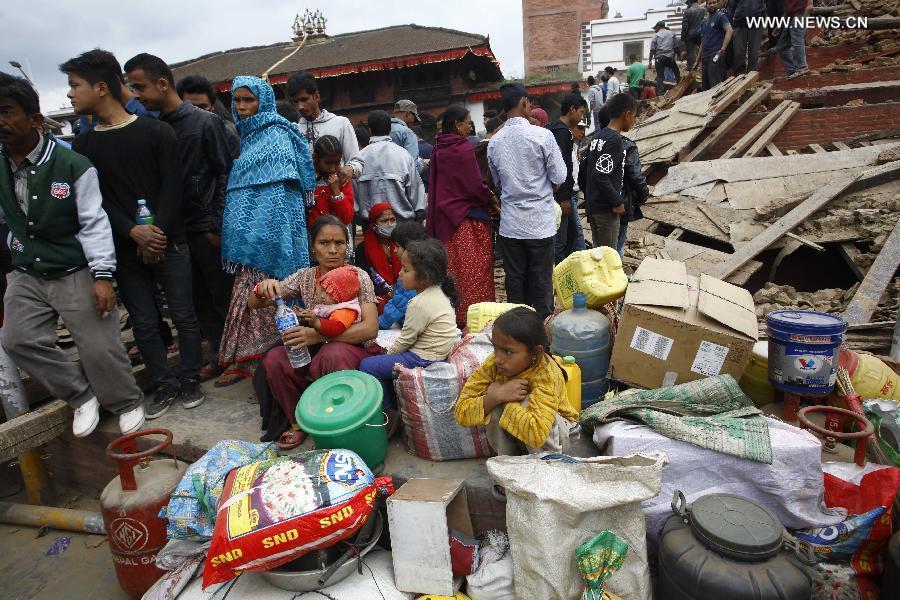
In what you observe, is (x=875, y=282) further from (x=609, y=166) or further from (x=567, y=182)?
(x=567, y=182)

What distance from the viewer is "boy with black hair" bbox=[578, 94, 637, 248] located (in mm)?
4711

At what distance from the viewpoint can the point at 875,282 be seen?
183 inches

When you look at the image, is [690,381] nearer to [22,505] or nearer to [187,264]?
[187,264]

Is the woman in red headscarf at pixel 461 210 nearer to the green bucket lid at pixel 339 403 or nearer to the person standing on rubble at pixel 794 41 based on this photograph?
the green bucket lid at pixel 339 403

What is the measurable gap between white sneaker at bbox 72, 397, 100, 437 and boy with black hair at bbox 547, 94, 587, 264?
4.02 meters

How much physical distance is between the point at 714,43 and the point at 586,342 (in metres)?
10.2

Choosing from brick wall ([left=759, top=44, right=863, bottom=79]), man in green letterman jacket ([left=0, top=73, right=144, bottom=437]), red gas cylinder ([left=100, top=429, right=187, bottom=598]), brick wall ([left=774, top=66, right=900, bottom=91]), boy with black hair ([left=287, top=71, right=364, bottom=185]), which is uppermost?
brick wall ([left=759, top=44, right=863, bottom=79])

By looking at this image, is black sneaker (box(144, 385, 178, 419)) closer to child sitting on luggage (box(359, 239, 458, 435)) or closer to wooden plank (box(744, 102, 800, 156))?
child sitting on luggage (box(359, 239, 458, 435))

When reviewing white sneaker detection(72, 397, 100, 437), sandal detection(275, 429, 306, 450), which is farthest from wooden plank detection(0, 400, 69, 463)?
sandal detection(275, 429, 306, 450)

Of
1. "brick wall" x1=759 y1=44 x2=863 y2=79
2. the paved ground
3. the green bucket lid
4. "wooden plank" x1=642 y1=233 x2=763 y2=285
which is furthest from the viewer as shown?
"brick wall" x1=759 y1=44 x2=863 y2=79

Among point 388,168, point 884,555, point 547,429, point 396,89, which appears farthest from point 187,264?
point 396,89

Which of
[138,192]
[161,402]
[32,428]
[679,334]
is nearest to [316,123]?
[138,192]

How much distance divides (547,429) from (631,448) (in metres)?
0.51

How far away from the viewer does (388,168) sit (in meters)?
4.61
